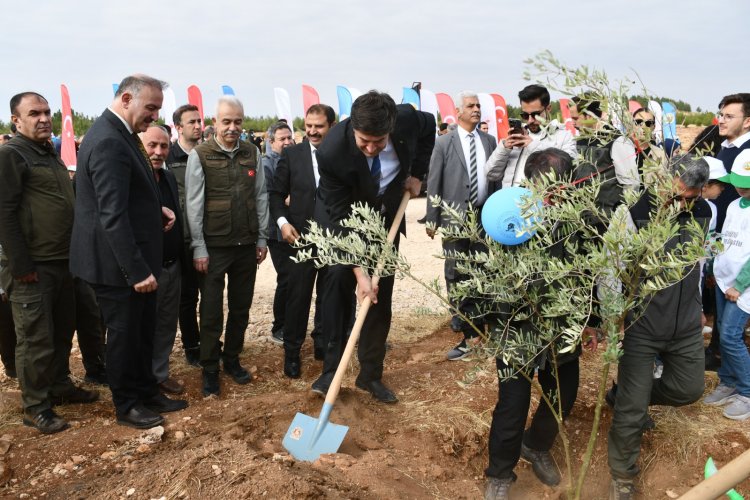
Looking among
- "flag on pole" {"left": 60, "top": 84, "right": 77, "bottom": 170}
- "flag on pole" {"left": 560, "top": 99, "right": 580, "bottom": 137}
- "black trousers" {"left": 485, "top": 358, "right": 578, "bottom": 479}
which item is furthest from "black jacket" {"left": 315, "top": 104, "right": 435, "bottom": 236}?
"flag on pole" {"left": 60, "top": 84, "right": 77, "bottom": 170}

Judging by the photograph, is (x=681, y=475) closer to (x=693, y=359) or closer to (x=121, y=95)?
(x=693, y=359)

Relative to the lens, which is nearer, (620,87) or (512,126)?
(620,87)

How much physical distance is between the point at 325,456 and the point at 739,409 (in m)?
2.82

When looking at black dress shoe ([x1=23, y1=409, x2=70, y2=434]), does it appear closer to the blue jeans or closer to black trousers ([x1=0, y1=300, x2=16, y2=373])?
black trousers ([x1=0, y1=300, x2=16, y2=373])

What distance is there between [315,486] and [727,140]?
4.84m

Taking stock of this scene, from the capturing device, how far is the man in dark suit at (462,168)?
16.6ft

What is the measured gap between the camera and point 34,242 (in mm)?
3801

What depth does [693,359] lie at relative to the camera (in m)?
3.04

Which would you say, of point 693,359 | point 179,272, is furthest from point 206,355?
point 693,359

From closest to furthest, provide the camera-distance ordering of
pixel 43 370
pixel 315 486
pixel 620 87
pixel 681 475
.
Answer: pixel 620 87 < pixel 315 486 < pixel 681 475 < pixel 43 370

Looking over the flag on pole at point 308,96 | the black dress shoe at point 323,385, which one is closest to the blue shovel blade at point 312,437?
the black dress shoe at point 323,385

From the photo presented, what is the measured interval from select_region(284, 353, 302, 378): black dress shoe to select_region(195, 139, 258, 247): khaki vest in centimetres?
107

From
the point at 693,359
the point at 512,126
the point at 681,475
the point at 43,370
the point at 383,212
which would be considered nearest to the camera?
the point at 693,359

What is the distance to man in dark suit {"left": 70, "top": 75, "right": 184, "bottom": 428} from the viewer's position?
339cm
